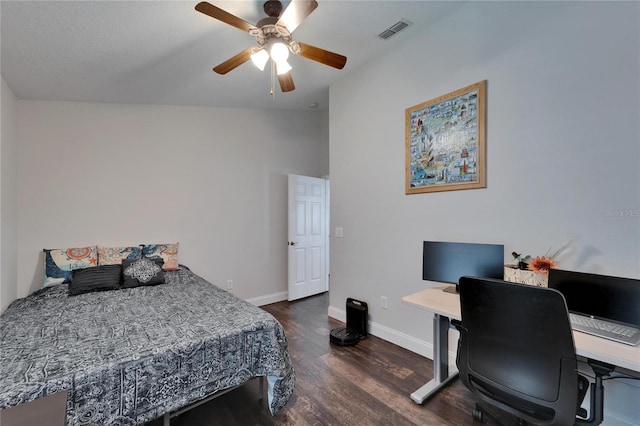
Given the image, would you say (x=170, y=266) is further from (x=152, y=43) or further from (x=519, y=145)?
(x=519, y=145)

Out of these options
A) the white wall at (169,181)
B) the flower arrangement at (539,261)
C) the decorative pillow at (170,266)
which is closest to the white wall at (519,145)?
the flower arrangement at (539,261)

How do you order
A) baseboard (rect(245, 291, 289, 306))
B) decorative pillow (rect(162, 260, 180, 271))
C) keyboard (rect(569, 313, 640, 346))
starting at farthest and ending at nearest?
1. baseboard (rect(245, 291, 289, 306))
2. decorative pillow (rect(162, 260, 180, 271))
3. keyboard (rect(569, 313, 640, 346))

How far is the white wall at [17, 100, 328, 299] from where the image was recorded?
3131 millimetres

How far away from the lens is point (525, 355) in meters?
1.32

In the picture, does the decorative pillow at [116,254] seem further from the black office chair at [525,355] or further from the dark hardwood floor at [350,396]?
the black office chair at [525,355]

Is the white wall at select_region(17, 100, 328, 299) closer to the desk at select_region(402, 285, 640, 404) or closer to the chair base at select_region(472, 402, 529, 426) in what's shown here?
the desk at select_region(402, 285, 640, 404)

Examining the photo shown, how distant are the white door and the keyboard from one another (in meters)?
3.31

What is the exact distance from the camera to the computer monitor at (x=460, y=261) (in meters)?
2.07

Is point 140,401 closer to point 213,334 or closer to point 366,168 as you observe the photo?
point 213,334

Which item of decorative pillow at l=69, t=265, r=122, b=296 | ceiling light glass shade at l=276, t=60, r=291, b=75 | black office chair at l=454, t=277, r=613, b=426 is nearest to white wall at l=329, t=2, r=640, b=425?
black office chair at l=454, t=277, r=613, b=426

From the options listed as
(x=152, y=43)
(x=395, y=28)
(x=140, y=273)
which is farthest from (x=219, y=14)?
(x=140, y=273)

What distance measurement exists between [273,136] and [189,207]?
161 centimetres

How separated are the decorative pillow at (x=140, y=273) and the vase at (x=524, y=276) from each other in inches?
124

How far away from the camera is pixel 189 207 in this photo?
3.81 metres
